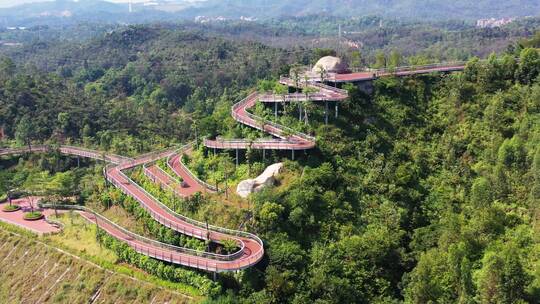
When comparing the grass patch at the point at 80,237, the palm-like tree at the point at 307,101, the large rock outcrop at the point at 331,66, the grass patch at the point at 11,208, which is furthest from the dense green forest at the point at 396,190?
the large rock outcrop at the point at 331,66

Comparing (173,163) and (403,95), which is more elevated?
(403,95)

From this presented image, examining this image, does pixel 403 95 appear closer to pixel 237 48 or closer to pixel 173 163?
pixel 173 163

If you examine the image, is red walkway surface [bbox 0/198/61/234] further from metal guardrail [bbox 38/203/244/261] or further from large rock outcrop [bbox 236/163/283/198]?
large rock outcrop [bbox 236/163/283/198]

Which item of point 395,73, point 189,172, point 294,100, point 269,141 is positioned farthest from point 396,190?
point 395,73

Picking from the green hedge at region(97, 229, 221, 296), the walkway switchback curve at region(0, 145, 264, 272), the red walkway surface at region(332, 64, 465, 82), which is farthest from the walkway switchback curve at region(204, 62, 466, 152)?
the green hedge at region(97, 229, 221, 296)

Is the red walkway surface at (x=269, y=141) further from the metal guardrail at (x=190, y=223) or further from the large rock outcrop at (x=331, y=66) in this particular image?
the large rock outcrop at (x=331, y=66)

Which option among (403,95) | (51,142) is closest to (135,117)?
(51,142)
